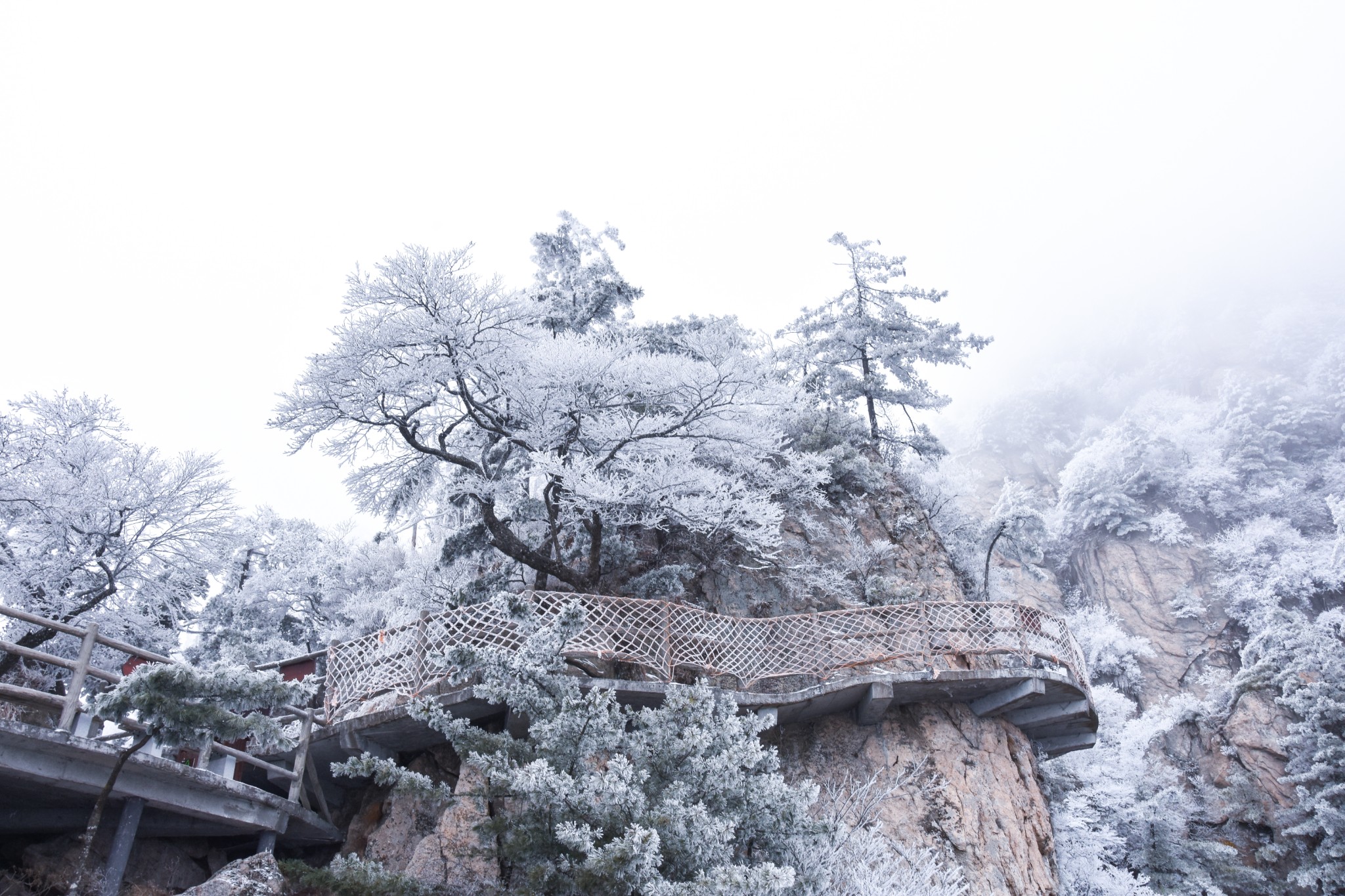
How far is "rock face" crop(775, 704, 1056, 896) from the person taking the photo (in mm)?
10078

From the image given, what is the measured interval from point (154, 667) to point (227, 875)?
2.38 metres

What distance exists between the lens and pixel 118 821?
7910 millimetres

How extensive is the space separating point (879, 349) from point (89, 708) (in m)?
17.8

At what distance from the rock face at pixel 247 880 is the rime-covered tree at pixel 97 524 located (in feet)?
19.3

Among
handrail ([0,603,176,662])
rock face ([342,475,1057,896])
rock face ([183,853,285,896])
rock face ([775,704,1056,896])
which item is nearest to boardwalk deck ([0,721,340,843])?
handrail ([0,603,176,662])

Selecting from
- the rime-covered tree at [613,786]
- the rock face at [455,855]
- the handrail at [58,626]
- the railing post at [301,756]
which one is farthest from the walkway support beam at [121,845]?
the rock face at [455,855]

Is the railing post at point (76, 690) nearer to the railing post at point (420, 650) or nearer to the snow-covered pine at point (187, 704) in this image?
the snow-covered pine at point (187, 704)

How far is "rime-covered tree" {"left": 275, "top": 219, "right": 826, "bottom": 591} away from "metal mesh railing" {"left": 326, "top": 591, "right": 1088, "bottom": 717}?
183cm

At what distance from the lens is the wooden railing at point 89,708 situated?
257 inches

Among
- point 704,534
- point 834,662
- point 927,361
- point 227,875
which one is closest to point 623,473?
point 704,534

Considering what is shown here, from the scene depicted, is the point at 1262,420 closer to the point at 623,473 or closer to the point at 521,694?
the point at 623,473

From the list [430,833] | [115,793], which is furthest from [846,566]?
[115,793]

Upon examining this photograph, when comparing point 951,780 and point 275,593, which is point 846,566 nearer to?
point 951,780

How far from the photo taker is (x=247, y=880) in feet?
24.1
